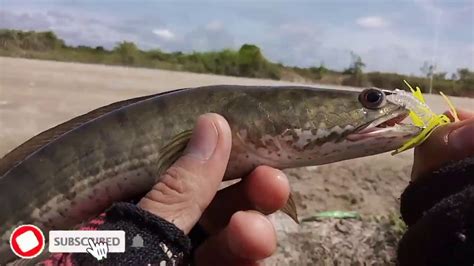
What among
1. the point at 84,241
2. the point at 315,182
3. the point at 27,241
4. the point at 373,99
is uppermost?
the point at 373,99

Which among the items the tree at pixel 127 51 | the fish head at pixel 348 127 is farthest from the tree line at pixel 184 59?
the fish head at pixel 348 127

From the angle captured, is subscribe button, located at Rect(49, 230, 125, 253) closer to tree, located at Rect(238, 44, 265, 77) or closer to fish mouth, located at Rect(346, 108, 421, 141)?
fish mouth, located at Rect(346, 108, 421, 141)

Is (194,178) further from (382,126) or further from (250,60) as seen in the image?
(250,60)

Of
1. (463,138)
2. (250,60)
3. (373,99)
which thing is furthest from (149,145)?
(250,60)

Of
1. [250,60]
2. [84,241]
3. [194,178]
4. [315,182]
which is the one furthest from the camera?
[250,60]

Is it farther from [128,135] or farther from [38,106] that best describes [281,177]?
[38,106]

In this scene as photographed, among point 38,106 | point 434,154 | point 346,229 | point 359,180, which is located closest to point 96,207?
point 434,154

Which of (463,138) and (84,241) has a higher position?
(463,138)
